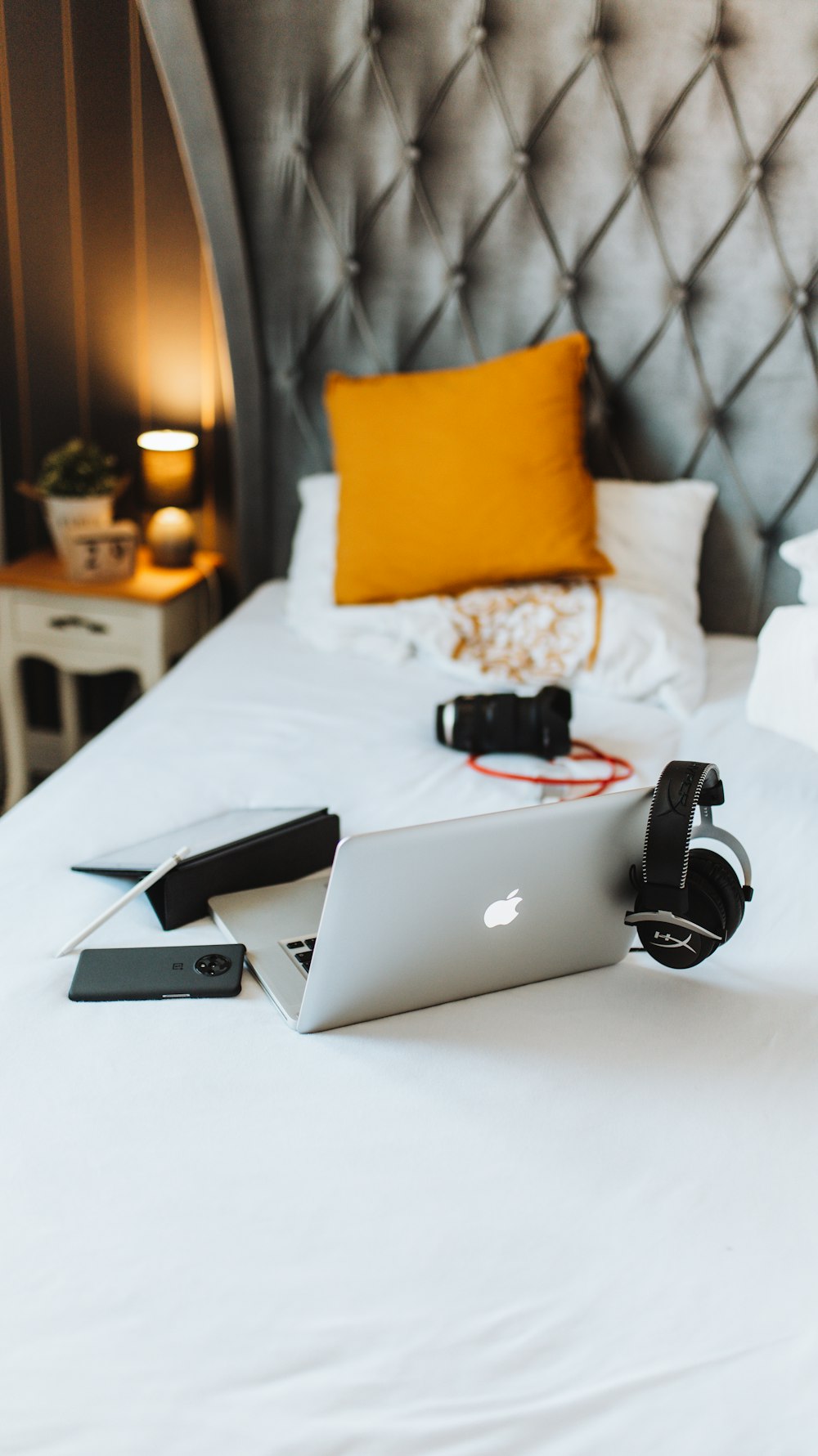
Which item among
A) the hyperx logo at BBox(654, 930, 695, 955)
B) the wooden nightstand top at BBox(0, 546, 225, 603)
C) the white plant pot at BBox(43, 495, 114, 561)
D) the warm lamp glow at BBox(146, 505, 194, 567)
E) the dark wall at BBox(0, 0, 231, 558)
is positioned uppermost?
the dark wall at BBox(0, 0, 231, 558)

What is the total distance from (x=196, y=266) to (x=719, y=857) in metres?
1.72

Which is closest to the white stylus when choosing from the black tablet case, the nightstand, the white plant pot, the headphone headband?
the black tablet case

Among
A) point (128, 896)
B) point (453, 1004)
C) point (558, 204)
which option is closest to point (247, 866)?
point (128, 896)

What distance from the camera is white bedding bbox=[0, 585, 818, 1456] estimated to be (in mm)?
636

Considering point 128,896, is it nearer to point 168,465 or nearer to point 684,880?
point 684,880

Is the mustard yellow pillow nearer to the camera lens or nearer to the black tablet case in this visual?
the black tablet case

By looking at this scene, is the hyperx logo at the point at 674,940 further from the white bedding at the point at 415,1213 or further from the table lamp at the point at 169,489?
the table lamp at the point at 169,489

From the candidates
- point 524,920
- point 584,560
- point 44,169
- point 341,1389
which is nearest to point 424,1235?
point 341,1389

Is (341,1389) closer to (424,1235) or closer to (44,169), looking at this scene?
(424,1235)

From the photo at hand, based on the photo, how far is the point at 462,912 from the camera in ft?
2.97

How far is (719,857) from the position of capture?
1000 mm

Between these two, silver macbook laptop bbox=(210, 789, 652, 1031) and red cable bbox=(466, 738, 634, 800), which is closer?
silver macbook laptop bbox=(210, 789, 652, 1031)

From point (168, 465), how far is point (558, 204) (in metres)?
0.88

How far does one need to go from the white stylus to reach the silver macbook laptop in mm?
116
